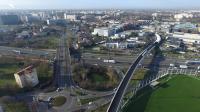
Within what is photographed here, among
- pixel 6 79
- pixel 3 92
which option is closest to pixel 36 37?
pixel 6 79

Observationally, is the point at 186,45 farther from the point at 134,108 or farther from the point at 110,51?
the point at 134,108

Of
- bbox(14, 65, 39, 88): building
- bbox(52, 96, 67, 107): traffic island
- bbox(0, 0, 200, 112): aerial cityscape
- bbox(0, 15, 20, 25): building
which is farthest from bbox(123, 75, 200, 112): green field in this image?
bbox(0, 15, 20, 25): building

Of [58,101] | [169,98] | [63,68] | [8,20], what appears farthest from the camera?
[8,20]

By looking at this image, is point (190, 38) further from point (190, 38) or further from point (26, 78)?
point (26, 78)

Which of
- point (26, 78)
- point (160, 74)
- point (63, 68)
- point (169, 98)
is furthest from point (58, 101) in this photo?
point (160, 74)

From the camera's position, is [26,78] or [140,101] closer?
[140,101]

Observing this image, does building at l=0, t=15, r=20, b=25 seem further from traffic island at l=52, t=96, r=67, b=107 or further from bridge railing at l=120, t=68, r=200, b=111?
bridge railing at l=120, t=68, r=200, b=111

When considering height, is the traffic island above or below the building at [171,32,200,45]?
below

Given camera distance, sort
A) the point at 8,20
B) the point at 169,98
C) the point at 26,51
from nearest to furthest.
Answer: the point at 169,98 → the point at 26,51 → the point at 8,20

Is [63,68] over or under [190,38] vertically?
under
